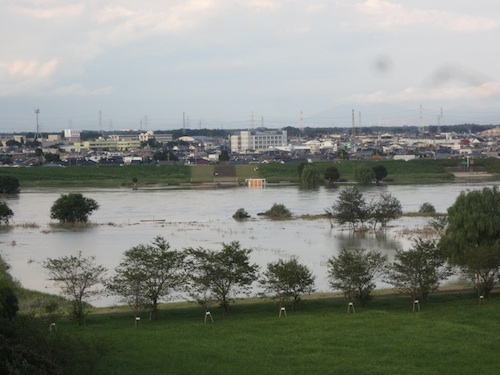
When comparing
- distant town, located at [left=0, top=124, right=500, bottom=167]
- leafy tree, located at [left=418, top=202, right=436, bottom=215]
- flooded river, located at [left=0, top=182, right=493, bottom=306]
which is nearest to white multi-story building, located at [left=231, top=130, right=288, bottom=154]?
distant town, located at [left=0, top=124, right=500, bottom=167]

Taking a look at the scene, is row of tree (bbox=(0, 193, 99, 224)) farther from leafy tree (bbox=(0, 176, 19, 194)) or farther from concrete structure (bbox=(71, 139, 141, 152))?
concrete structure (bbox=(71, 139, 141, 152))

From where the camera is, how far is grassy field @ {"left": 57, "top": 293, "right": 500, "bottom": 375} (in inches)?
223

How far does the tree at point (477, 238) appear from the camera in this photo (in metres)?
7.95

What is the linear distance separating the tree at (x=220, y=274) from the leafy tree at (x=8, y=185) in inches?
602

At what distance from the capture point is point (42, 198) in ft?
70.3

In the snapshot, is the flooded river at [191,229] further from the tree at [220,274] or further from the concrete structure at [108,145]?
the concrete structure at [108,145]


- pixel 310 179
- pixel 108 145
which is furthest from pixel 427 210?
pixel 108 145

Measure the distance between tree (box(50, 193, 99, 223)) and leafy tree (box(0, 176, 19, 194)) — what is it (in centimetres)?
672

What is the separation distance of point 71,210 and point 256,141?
3904 centimetres

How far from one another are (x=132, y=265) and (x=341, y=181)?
62.5 ft

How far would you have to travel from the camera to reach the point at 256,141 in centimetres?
5450

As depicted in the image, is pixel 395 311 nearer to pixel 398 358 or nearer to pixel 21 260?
pixel 398 358

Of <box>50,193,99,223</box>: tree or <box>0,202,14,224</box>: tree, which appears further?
<box>50,193,99,223</box>: tree

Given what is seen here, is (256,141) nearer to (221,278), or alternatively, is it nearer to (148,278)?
Answer: (221,278)
